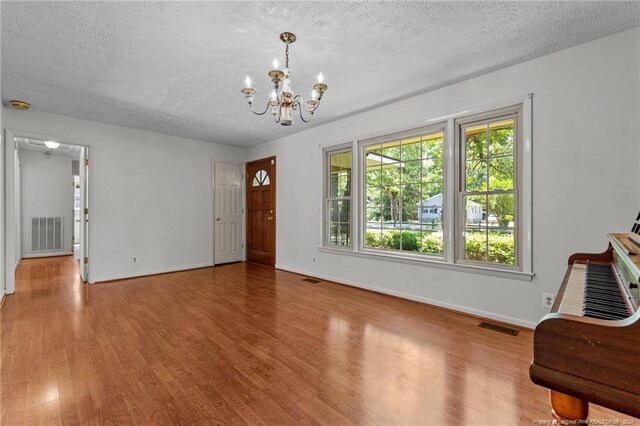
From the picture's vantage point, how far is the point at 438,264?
3.37 m

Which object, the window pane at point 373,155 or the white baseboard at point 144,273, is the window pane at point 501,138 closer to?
the window pane at point 373,155

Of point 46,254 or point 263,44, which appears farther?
point 46,254

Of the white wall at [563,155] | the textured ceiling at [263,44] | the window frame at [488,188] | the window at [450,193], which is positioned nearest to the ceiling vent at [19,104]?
the textured ceiling at [263,44]

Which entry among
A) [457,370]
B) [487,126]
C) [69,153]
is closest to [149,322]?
[457,370]

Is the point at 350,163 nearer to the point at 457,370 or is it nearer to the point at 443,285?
the point at 443,285

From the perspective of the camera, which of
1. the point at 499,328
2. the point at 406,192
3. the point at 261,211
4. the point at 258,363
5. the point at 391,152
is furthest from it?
the point at 261,211

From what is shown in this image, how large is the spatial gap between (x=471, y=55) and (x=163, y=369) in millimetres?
3584

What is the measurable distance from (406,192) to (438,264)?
0.99 meters

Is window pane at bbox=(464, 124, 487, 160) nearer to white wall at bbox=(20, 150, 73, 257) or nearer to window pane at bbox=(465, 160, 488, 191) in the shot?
window pane at bbox=(465, 160, 488, 191)

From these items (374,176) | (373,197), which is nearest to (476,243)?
(373,197)

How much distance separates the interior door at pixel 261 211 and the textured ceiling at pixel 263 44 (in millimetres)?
2345

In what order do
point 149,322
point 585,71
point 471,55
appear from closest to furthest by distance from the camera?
point 585,71 → point 471,55 → point 149,322

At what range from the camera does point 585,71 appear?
2455mm

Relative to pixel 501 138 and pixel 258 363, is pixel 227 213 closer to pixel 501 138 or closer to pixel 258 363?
pixel 258 363
